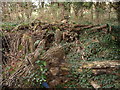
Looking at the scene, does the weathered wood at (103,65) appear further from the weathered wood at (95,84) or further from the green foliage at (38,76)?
the green foliage at (38,76)

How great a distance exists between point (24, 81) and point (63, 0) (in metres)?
8.85

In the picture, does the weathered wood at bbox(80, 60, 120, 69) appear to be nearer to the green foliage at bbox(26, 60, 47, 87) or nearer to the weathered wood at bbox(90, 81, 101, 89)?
the weathered wood at bbox(90, 81, 101, 89)

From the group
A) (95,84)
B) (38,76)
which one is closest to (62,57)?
(38,76)

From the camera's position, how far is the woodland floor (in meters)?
4.13

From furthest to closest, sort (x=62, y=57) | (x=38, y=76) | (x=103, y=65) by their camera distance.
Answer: (x=62, y=57) → (x=103, y=65) → (x=38, y=76)

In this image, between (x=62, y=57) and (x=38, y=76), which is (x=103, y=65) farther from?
(x=38, y=76)

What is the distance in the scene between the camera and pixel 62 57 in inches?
228

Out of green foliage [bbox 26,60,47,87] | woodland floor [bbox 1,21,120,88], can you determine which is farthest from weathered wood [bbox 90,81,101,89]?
green foliage [bbox 26,60,47,87]

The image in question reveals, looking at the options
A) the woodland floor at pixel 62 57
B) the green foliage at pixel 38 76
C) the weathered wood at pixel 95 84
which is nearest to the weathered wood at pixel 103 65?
the woodland floor at pixel 62 57

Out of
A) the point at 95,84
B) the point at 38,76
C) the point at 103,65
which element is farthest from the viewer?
the point at 103,65

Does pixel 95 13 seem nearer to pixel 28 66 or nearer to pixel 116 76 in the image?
pixel 116 76

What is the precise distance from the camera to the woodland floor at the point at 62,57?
13.5ft

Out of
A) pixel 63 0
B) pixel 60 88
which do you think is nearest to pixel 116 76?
pixel 60 88

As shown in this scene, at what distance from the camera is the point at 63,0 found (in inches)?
425
